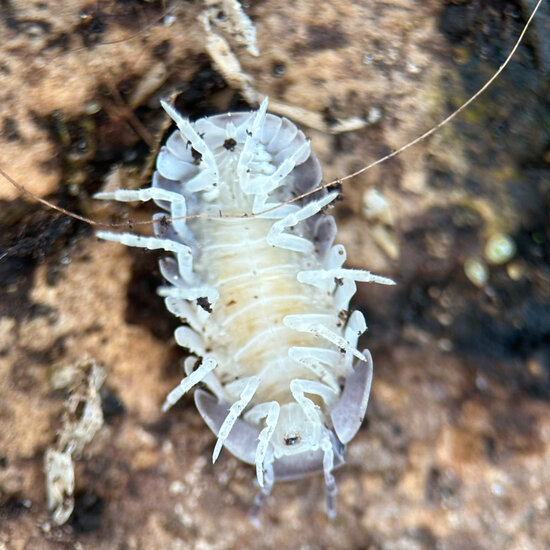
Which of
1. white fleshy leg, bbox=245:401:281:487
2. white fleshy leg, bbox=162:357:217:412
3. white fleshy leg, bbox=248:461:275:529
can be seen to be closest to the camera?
white fleshy leg, bbox=245:401:281:487

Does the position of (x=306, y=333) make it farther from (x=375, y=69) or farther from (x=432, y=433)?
(x=375, y=69)

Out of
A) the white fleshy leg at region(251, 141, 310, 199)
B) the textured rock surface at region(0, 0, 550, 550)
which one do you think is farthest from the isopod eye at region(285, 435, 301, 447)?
the white fleshy leg at region(251, 141, 310, 199)

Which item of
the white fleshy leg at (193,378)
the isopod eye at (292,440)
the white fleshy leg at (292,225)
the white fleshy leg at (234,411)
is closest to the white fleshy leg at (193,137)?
the white fleshy leg at (292,225)

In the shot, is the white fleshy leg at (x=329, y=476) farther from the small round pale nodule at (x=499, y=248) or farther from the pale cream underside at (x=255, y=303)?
the small round pale nodule at (x=499, y=248)

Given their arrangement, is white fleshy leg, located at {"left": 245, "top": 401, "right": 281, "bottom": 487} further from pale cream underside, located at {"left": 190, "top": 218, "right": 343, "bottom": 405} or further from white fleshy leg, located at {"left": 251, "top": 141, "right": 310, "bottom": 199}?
white fleshy leg, located at {"left": 251, "top": 141, "right": 310, "bottom": 199}

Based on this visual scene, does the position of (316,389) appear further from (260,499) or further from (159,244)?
(159,244)

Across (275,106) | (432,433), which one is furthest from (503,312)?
(275,106)
